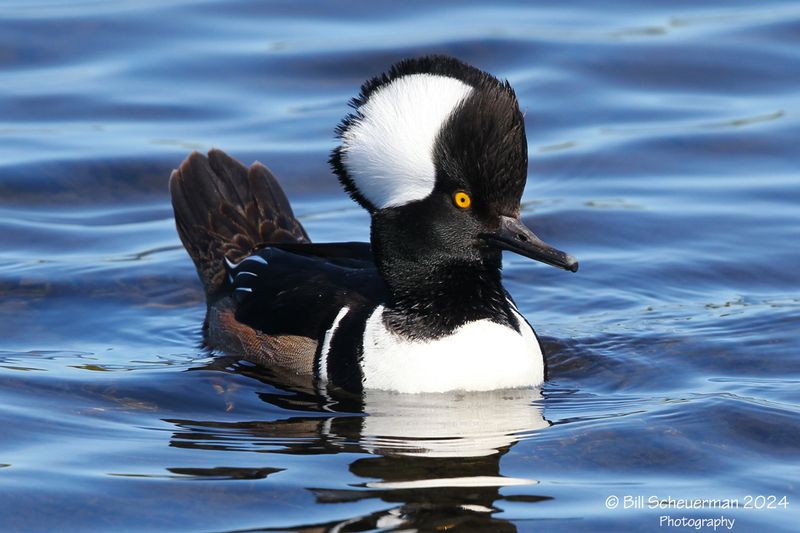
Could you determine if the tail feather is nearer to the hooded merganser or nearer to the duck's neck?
the hooded merganser

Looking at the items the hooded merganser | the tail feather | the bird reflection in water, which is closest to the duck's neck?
the hooded merganser

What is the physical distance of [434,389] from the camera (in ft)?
25.5

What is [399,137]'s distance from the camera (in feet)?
23.9

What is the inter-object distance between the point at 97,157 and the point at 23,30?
3730mm

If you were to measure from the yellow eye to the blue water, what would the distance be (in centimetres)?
104

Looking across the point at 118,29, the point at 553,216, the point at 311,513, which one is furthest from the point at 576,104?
the point at 311,513

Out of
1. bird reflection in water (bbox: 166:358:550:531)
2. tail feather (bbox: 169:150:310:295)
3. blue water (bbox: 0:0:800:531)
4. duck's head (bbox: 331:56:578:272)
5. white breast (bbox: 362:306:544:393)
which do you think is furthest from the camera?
tail feather (bbox: 169:150:310:295)

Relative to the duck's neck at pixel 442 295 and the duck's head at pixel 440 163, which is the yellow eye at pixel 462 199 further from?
the duck's neck at pixel 442 295

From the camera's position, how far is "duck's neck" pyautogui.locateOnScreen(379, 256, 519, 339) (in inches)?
307

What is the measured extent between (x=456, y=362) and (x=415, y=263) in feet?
1.84

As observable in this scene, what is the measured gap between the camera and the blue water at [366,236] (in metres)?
6.59

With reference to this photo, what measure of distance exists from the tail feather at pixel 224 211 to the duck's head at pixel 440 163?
225cm

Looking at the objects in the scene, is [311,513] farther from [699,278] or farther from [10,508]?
[699,278]

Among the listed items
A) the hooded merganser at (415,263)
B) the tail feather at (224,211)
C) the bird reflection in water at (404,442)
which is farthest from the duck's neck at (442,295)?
the tail feather at (224,211)
